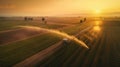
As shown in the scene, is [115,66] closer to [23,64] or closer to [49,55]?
[49,55]

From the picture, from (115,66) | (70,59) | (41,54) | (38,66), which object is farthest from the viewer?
(41,54)

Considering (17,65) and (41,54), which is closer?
(17,65)

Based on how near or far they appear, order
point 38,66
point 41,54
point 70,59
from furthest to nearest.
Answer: point 41,54 < point 70,59 < point 38,66

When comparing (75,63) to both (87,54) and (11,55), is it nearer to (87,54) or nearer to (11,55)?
(87,54)

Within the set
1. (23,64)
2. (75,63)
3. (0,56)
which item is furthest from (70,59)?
(0,56)

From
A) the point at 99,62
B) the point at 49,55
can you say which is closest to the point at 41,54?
the point at 49,55

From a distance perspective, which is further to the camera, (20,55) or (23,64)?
(20,55)

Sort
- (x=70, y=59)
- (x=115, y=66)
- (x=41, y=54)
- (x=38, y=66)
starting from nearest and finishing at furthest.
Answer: (x=38, y=66), (x=115, y=66), (x=70, y=59), (x=41, y=54)

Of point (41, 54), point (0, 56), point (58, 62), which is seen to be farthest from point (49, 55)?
point (0, 56)

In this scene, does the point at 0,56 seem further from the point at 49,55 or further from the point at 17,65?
the point at 49,55
